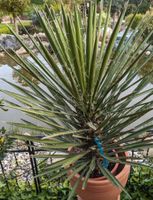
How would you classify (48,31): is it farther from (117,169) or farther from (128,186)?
(128,186)

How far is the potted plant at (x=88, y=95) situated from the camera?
139 centimetres

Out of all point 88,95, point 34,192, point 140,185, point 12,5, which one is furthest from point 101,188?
point 12,5

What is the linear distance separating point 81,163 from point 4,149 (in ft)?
2.69

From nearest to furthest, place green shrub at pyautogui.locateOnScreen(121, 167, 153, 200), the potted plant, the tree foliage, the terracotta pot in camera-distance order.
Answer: the potted plant → the terracotta pot → green shrub at pyautogui.locateOnScreen(121, 167, 153, 200) → the tree foliage

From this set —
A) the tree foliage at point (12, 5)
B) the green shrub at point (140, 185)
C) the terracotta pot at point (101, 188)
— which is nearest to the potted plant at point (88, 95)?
the terracotta pot at point (101, 188)

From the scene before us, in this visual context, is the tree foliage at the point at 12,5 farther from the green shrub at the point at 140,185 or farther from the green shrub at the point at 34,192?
the green shrub at the point at 140,185

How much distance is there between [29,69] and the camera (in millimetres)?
1527

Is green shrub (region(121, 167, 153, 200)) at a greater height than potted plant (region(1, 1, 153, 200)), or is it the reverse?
potted plant (region(1, 1, 153, 200))

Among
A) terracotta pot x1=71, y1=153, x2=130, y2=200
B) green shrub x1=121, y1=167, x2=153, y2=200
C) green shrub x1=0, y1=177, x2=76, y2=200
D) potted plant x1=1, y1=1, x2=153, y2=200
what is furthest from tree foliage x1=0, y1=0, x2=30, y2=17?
terracotta pot x1=71, y1=153, x2=130, y2=200

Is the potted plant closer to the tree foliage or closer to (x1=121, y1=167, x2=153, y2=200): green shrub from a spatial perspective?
(x1=121, y1=167, x2=153, y2=200): green shrub

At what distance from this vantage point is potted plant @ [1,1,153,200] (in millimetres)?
1392

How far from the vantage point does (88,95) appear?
1.51m

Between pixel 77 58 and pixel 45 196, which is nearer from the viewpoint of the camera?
pixel 77 58

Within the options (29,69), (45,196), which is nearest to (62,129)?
(29,69)
